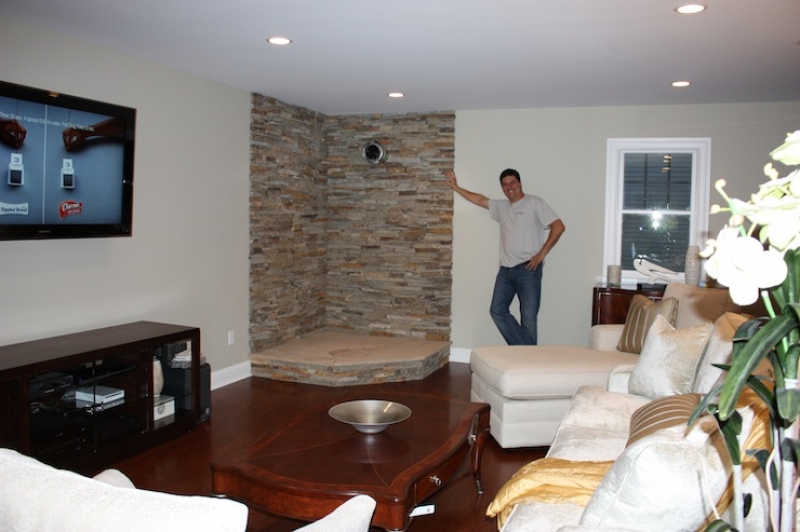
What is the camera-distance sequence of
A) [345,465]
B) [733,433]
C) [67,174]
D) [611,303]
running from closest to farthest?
[733,433], [345,465], [67,174], [611,303]

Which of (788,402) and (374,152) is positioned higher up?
(374,152)

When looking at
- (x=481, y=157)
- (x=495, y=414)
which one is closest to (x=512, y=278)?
(x=481, y=157)


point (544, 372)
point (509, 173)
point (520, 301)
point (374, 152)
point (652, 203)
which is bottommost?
point (544, 372)

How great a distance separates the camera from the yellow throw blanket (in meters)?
2.14

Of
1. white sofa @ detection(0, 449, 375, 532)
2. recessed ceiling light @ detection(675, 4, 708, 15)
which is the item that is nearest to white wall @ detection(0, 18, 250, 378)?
white sofa @ detection(0, 449, 375, 532)

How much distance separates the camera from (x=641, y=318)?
4121 mm

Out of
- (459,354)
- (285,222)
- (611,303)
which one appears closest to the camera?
(611,303)

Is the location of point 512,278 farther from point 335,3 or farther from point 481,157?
point 335,3

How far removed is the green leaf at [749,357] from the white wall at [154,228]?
3.65 m

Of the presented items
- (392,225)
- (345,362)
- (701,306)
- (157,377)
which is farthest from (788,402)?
(392,225)

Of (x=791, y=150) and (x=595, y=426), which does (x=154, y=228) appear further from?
(x=791, y=150)

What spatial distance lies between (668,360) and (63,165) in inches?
129

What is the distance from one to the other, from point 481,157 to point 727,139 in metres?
2.10

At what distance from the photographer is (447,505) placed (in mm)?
3221
